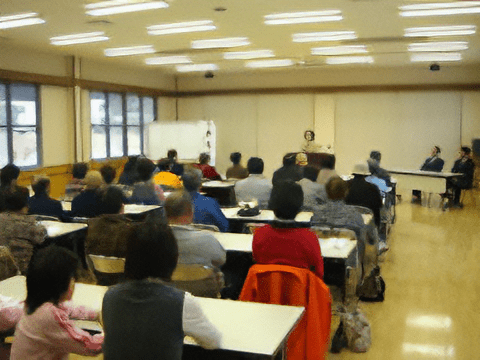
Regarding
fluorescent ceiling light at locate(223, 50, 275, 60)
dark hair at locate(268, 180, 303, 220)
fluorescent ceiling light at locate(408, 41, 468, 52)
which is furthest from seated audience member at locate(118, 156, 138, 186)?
fluorescent ceiling light at locate(408, 41, 468, 52)

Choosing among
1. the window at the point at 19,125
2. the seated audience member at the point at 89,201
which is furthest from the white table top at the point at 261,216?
the window at the point at 19,125

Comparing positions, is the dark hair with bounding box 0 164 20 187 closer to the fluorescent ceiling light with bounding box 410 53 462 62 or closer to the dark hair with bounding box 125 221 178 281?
the dark hair with bounding box 125 221 178 281

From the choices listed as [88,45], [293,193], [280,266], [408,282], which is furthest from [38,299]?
[88,45]

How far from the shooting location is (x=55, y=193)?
11.0m

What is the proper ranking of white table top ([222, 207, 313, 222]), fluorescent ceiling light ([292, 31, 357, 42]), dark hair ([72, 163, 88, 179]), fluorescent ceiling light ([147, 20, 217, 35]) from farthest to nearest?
fluorescent ceiling light ([292, 31, 357, 42])
fluorescent ceiling light ([147, 20, 217, 35])
dark hair ([72, 163, 88, 179])
white table top ([222, 207, 313, 222])

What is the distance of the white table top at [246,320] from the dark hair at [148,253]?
397mm

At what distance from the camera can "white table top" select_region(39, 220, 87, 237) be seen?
4568 mm

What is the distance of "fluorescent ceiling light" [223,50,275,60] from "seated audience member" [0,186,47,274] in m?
7.30

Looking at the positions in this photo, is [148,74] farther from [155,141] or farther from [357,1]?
[357,1]

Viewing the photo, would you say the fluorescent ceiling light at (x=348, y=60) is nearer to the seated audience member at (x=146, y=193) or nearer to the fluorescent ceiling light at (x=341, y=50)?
the fluorescent ceiling light at (x=341, y=50)

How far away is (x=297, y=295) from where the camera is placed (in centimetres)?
286

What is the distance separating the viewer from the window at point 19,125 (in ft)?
32.3

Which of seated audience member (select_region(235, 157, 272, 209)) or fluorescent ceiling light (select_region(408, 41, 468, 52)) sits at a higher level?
fluorescent ceiling light (select_region(408, 41, 468, 52))

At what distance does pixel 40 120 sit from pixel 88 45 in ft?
6.57
